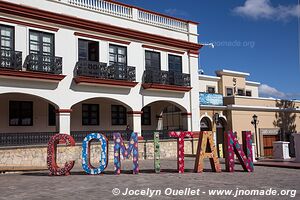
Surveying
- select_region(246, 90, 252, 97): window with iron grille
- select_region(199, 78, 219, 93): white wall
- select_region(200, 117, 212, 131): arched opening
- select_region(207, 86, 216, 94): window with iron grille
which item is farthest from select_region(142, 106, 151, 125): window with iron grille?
select_region(246, 90, 252, 97): window with iron grille

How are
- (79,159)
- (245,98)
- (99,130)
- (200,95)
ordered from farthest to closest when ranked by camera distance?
(245,98), (200,95), (99,130), (79,159)

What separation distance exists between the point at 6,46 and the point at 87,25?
15.3 feet

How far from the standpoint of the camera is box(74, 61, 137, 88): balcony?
20.0 m

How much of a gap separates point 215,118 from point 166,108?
3.71 metres

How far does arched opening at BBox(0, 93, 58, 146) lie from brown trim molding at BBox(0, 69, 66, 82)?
1.19m

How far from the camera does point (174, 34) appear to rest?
25.0 metres

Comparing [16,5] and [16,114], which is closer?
[16,5]

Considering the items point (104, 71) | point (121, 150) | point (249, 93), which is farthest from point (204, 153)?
point (249, 93)

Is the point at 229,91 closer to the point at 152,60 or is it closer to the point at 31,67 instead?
the point at 152,60

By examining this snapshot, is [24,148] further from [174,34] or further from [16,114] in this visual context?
[174,34]

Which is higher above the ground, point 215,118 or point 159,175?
point 215,118

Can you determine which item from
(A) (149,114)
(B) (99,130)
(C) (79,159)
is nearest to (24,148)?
(C) (79,159)

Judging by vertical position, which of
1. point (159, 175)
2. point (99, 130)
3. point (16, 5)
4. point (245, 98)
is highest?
point (16, 5)

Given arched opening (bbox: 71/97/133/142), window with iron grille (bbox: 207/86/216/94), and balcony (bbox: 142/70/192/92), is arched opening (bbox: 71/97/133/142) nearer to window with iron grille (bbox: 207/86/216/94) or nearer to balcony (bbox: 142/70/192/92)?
balcony (bbox: 142/70/192/92)
